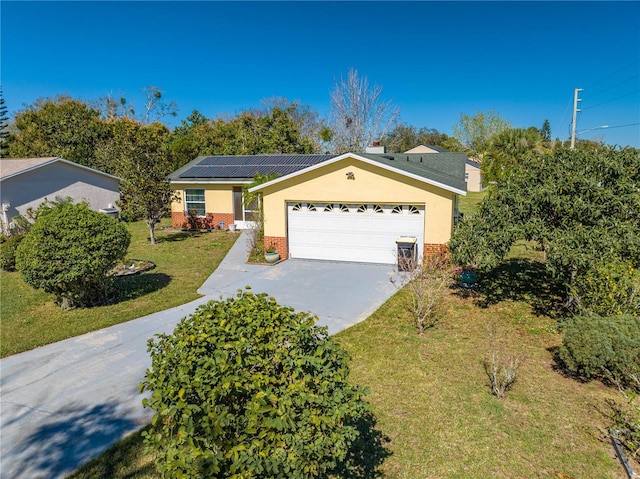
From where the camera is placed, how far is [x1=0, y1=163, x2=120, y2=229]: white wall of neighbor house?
21.4 metres

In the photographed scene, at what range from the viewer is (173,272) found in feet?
46.7

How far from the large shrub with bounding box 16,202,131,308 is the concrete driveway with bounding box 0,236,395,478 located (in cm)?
182

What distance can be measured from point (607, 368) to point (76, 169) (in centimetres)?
2828

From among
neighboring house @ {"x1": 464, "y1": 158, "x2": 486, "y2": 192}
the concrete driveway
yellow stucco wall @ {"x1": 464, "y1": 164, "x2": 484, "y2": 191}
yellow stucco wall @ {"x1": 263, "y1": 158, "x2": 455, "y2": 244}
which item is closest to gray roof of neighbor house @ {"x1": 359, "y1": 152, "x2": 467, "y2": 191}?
yellow stucco wall @ {"x1": 263, "y1": 158, "x2": 455, "y2": 244}

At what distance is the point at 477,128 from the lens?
54625mm

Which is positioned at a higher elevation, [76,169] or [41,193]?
[76,169]

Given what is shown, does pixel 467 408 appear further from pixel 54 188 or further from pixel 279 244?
pixel 54 188

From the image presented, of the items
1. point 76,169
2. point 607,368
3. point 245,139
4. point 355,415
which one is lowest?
point 607,368

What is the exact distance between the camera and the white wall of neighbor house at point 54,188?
2139 cm

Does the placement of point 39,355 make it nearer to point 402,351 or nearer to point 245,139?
point 402,351

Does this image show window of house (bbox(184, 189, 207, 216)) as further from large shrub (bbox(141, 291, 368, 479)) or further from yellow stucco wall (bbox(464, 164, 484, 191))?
yellow stucco wall (bbox(464, 164, 484, 191))

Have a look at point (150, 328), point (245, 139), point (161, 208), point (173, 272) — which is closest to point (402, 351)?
point (150, 328)

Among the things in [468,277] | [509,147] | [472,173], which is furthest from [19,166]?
[472,173]

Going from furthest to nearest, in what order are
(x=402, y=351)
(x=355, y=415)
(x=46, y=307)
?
1. (x=46, y=307)
2. (x=402, y=351)
3. (x=355, y=415)
